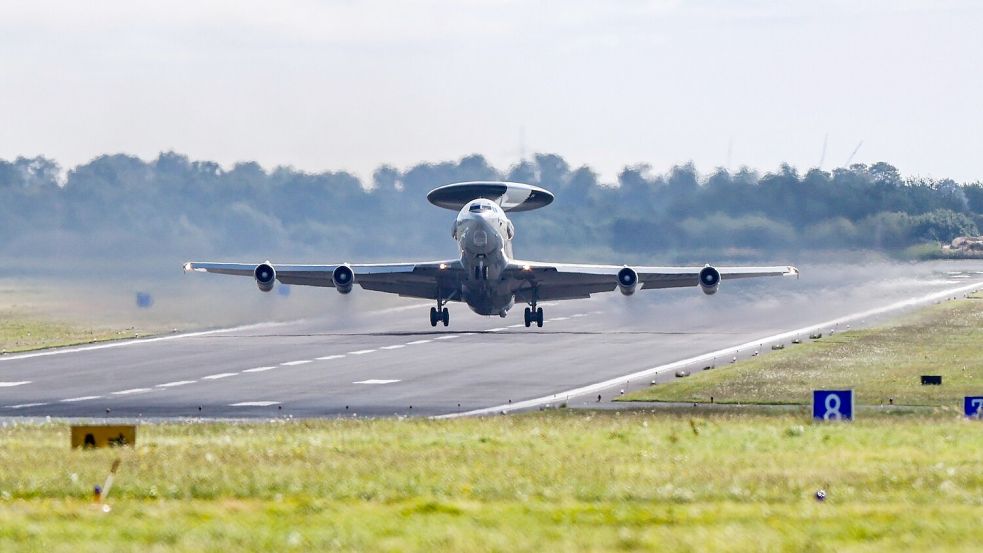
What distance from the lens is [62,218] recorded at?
4318 inches

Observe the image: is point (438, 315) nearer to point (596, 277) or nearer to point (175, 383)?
point (596, 277)

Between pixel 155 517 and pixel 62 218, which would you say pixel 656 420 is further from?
pixel 62 218

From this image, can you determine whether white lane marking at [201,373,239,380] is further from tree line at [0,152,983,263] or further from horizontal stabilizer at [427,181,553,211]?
tree line at [0,152,983,263]

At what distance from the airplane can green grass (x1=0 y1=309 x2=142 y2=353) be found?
20.7 ft

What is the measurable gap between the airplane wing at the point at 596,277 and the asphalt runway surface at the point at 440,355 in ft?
6.83

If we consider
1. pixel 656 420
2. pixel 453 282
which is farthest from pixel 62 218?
pixel 656 420

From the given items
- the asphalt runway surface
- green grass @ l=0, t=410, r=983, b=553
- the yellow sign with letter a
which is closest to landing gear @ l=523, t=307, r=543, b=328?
the asphalt runway surface

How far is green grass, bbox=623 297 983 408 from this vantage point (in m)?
44.5

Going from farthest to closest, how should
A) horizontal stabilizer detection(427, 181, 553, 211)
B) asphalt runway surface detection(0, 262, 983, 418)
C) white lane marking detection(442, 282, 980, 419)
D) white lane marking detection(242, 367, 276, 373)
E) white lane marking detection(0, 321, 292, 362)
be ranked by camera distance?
horizontal stabilizer detection(427, 181, 553, 211)
white lane marking detection(0, 321, 292, 362)
white lane marking detection(242, 367, 276, 373)
asphalt runway surface detection(0, 262, 983, 418)
white lane marking detection(442, 282, 980, 419)

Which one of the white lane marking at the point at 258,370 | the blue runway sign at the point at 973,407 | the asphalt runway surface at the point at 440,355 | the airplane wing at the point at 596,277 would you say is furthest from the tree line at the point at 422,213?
the blue runway sign at the point at 973,407

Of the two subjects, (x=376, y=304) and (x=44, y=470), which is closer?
(x=44, y=470)

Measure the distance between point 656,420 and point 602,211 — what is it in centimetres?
6683

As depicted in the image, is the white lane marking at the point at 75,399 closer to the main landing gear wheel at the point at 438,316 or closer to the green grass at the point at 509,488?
the green grass at the point at 509,488

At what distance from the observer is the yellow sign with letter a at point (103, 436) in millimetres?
29172
